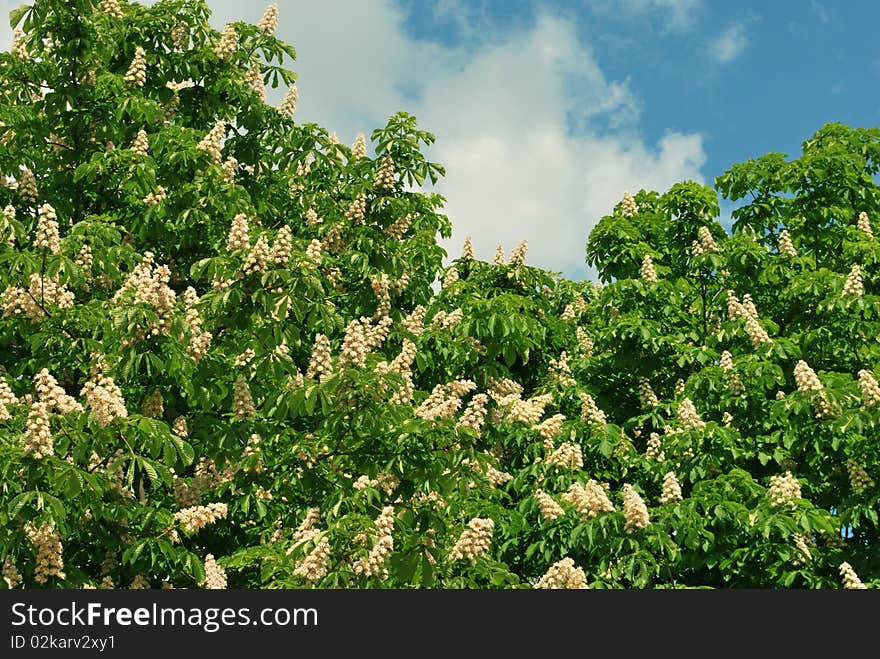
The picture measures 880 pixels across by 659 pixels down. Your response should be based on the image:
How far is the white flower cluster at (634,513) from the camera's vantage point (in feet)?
30.6

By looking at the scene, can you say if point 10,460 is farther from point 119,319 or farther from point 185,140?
point 185,140

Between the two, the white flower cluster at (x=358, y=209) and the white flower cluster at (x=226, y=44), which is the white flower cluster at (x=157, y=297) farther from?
the white flower cluster at (x=226, y=44)

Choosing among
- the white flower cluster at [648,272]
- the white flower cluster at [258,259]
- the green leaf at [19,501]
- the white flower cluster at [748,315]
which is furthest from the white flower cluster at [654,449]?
the green leaf at [19,501]

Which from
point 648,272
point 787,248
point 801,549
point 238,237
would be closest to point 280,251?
point 238,237

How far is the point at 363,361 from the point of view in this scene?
8.66m

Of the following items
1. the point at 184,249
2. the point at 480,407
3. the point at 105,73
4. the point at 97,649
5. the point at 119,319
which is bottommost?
the point at 97,649

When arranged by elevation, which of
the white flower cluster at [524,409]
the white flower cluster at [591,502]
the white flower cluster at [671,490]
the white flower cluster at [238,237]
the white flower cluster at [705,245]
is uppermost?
the white flower cluster at [705,245]

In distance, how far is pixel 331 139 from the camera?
13227 mm

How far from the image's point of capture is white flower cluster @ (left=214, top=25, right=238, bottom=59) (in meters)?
12.9

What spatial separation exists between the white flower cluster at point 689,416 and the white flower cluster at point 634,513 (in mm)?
2433

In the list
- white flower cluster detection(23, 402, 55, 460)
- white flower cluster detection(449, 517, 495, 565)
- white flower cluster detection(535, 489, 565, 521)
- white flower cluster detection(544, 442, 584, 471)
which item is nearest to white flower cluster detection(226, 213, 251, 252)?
white flower cluster detection(23, 402, 55, 460)

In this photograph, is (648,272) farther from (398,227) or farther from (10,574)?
(10,574)

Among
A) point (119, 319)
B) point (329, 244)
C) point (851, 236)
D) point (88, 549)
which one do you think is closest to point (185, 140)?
point (329, 244)

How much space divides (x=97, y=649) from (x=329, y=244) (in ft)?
18.5
